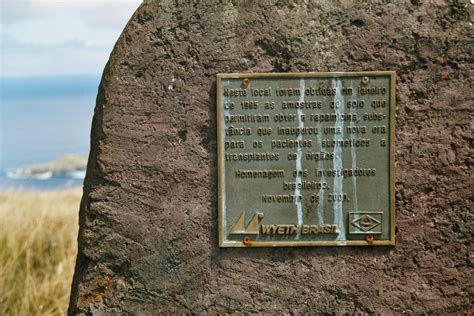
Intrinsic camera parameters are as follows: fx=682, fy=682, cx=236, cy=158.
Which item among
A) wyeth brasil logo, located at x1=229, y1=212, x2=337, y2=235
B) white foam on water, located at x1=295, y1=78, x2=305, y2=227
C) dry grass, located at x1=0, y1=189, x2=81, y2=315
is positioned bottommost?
dry grass, located at x1=0, y1=189, x2=81, y2=315

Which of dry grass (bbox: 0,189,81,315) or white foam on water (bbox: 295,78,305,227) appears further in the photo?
dry grass (bbox: 0,189,81,315)

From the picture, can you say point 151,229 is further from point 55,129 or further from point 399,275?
point 55,129

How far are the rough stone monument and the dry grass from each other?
1.90m

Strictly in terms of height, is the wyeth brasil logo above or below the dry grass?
above

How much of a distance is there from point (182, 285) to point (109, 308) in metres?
0.45

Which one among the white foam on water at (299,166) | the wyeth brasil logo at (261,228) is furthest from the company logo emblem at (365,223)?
the white foam on water at (299,166)

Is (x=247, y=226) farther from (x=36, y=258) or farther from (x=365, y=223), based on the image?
(x=36, y=258)

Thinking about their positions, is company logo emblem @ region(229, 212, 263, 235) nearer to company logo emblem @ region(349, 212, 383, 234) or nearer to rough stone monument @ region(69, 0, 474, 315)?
rough stone monument @ region(69, 0, 474, 315)

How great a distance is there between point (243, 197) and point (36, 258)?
11.1 feet

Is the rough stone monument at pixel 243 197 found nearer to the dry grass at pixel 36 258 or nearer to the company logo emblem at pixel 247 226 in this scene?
the company logo emblem at pixel 247 226

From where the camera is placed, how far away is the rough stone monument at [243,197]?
153 inches

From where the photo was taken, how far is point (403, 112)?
392 centimetres

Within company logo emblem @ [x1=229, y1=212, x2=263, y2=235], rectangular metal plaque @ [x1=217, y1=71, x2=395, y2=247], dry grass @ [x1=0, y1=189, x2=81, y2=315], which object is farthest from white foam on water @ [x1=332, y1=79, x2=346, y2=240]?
dry grass @ [x1=0, y1=189, x2=81, y2=315]

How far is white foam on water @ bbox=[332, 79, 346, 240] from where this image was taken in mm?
3910
